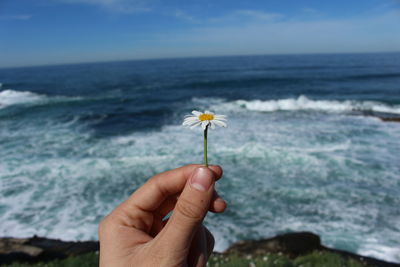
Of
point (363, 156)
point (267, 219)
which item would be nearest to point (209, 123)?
point (267, 219)

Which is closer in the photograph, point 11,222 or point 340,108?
point 11,222

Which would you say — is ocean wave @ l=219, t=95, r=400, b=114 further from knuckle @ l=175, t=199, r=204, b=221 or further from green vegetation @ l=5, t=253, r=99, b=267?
knuckle @ l=175, t=199, r=204, b=221

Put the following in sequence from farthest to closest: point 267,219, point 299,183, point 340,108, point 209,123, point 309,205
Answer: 1. point 340,108
2. point 299,183
3. point 309,205
4. point 267,219
5. point 209,123

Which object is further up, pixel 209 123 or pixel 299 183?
pixel 209 123

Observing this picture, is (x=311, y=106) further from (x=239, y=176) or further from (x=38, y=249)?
(x=38, y=249)

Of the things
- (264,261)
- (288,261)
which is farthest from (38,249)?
(288,261)

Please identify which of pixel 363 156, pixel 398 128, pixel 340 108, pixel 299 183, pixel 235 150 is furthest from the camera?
pixel 340 108

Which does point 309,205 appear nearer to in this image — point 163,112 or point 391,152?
point 391,152

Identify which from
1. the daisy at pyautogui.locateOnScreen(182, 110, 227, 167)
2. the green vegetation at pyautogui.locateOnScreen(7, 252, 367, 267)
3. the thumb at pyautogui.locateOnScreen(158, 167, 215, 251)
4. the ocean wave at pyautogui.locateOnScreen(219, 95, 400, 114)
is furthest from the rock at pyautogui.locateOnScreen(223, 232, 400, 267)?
the ocean wave at pyautogui.locateOnScreen(219, 95, 400, 114)
